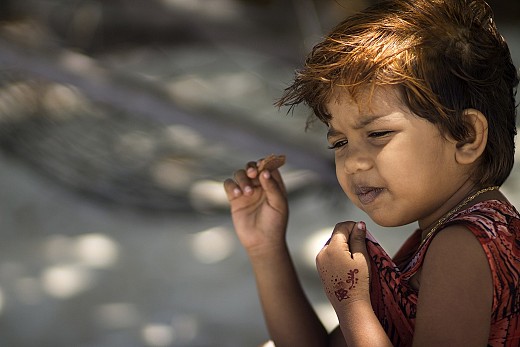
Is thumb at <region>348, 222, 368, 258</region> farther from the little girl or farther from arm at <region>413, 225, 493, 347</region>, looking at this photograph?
arm at <region>413, 225, 493, 347</region>

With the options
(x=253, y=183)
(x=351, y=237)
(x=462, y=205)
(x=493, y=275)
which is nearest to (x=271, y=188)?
(x=253, y=183)

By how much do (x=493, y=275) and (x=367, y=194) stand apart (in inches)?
7.2

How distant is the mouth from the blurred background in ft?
2.56

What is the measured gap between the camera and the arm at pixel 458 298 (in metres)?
0.95

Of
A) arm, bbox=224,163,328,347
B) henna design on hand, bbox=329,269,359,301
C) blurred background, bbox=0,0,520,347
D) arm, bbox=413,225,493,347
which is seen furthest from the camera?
blurred background, bbox=0,0,520,347

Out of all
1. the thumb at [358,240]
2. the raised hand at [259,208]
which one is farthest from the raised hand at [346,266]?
the raised hand at [259,208]

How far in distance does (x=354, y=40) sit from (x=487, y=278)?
316 millimetres

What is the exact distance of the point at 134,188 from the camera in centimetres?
269

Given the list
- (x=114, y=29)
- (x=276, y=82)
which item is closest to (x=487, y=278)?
(x=276, y=82)

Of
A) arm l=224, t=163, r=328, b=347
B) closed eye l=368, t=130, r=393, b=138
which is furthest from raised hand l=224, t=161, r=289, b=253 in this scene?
closed eye l=368, t=130, r=393, b=138

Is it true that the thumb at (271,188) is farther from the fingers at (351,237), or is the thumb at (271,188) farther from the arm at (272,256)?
the fingers at (351,237)

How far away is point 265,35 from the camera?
8.75 feet

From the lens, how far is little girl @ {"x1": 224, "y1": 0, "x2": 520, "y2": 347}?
0.97m

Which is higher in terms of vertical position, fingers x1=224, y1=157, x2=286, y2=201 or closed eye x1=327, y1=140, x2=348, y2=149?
fingers x1=224, y1=157, x2=286, y2=201
